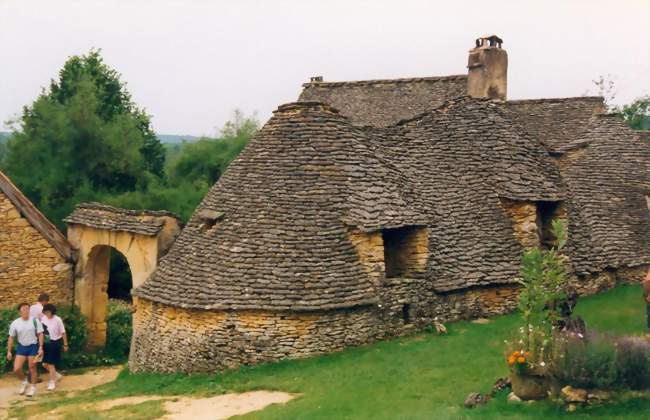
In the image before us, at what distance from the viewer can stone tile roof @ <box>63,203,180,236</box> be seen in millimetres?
16531

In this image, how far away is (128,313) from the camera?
19.2 m

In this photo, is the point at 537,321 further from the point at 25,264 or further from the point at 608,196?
the point at 25,264

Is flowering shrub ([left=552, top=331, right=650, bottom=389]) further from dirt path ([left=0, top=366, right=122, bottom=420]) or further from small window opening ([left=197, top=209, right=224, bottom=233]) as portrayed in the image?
dirt path ([left=0, top=366, right=122, bottom=420])

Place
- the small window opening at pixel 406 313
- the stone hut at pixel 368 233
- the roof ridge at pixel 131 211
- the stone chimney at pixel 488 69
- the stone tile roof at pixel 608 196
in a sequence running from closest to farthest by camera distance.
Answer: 1. the stone hut at pixel 368 233
2. the small window opening at pixel 406 313
3. the roof ridge at pixel 131 211
4. the stone tile roof at pixel 608 196
5. the stone chimney at pixel 488 69

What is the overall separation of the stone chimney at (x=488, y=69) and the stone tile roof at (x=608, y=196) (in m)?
4.22

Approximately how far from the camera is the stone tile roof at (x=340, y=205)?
13.7 meters

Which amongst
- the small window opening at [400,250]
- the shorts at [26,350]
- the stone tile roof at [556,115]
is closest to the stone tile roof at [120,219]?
the shorts at [26,350]

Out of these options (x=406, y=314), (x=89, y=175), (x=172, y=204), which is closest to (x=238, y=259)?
(x=406, y=314)

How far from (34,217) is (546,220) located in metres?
11.0

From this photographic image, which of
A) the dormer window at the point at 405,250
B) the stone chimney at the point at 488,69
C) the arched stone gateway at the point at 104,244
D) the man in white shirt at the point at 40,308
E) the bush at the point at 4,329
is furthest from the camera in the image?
the stone chimney at the point at 488,69

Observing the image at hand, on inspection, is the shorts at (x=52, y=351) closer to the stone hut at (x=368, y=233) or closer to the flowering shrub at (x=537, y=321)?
the stone hut at (x=368, y=233)

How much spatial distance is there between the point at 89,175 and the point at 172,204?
3151mm

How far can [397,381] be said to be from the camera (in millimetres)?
11828

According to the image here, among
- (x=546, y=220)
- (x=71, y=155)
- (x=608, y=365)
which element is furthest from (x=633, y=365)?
(x=71, y=155)
